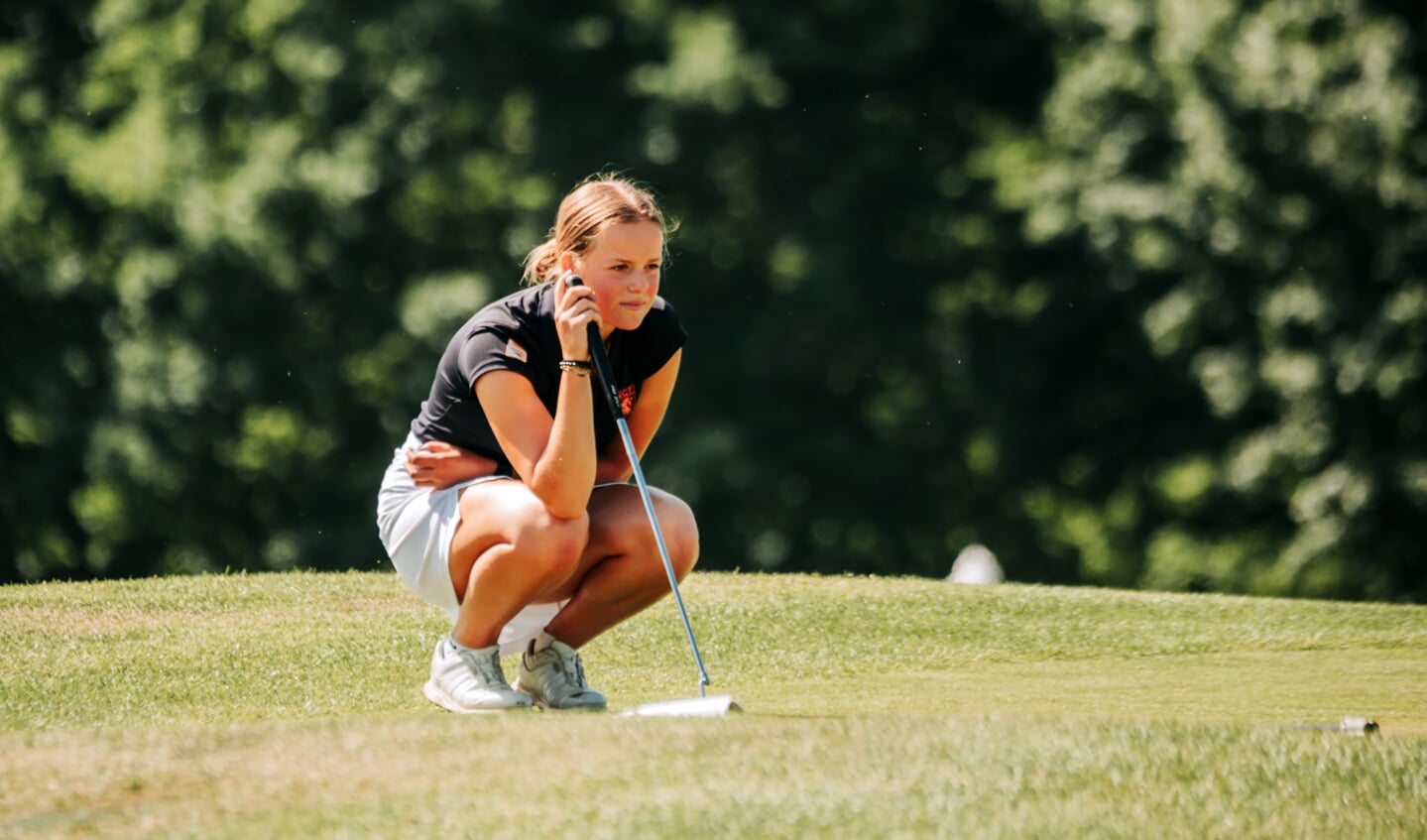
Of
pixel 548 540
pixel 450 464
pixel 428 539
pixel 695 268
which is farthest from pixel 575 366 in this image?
pixel 695 268

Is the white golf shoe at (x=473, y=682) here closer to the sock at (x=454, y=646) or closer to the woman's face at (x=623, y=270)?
the sock at (x=454, y=646)

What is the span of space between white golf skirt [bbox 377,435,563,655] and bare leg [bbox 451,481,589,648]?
1.8 inches

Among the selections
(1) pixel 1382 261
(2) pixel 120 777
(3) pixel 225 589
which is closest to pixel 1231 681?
(2) pixel 120 777

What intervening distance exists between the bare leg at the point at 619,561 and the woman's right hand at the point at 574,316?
18.8 inches

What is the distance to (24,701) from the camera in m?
5.51

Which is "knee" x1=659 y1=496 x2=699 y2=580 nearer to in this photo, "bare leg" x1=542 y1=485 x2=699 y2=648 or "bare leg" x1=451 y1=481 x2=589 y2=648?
"bare leg" x1=542 y1=485 x2=699 y2=648

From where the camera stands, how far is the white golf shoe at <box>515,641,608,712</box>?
15.6 feet

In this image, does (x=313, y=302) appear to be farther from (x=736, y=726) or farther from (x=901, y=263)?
(x=736, y=726)

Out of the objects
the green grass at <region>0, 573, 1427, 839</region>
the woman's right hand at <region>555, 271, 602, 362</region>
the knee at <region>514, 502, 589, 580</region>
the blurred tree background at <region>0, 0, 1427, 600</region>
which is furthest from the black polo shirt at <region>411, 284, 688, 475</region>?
the blurred tree background at <region>0, 0, 1427, 600</region>

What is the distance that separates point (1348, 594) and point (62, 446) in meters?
13.8

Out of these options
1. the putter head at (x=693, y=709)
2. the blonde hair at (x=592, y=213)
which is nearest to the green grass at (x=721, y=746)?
the putter head at (x=693, y=709)

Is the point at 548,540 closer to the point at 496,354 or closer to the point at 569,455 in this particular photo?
the point at 569,455

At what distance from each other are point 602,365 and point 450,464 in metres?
0.51

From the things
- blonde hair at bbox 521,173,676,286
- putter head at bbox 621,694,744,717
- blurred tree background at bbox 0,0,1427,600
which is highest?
blonde hair at bbox 521,173,676,286
